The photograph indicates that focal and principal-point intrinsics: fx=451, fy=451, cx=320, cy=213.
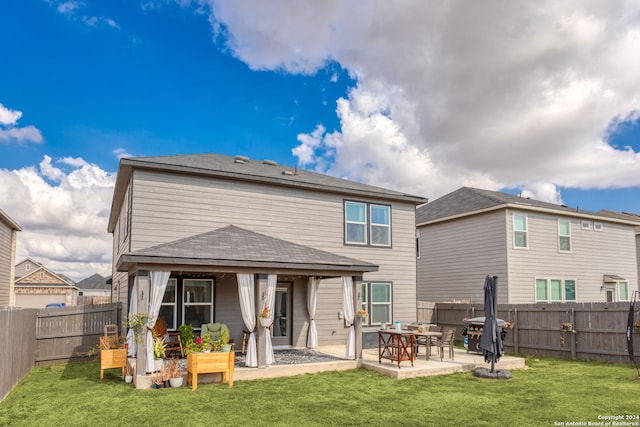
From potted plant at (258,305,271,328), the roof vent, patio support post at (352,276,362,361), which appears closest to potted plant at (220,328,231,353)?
potted plant at (258,305,271,328)

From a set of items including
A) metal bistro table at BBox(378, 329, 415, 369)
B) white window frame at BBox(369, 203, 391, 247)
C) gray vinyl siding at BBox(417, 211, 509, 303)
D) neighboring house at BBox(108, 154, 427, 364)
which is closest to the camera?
neighboring house at BBox(108, 154, 427, 364)

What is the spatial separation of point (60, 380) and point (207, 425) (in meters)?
5.30

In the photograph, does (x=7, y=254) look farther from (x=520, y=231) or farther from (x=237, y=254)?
(x=520, y=231)

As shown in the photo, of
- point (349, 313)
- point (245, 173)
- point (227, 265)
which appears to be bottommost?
point (349, 313)

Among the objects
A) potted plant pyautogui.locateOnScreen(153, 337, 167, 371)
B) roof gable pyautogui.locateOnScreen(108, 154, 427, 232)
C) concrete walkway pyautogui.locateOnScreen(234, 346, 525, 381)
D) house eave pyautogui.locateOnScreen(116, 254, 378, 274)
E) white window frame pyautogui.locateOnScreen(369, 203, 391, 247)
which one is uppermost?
roof gable pyautogui.locateOnScreen(108, 154, 427, 232)

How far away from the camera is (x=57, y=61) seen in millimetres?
15406

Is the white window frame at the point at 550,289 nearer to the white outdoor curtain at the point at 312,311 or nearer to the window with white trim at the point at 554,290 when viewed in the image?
the window with white trim at the point at 554,290

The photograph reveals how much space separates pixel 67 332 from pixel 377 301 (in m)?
9.27

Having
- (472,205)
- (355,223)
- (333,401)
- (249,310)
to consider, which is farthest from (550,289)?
(333,401)

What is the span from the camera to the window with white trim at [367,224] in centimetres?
1507

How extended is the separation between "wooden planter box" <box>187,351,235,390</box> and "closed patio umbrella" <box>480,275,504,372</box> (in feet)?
18.7

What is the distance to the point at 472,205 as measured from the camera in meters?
19.9

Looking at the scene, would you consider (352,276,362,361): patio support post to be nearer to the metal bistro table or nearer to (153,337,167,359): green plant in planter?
the metal bistro table

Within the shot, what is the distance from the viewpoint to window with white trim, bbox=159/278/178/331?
12000 millimetres
